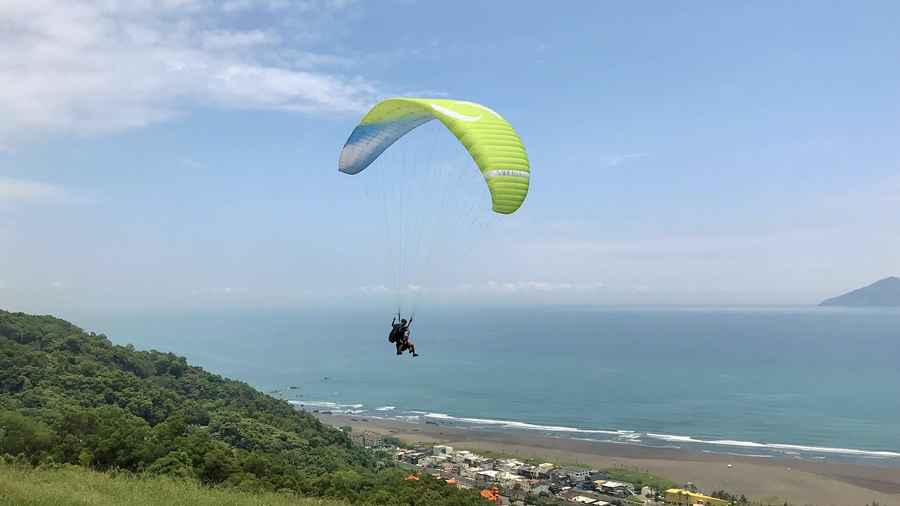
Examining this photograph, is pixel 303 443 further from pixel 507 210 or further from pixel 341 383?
pixel 341 383

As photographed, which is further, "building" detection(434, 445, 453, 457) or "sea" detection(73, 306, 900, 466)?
"sea" detection(73, 306, 900, 466)

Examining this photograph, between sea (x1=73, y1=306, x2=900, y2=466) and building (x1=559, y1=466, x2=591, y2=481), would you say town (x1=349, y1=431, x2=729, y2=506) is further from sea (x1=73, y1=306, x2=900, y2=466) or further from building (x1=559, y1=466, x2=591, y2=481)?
sea (x1=73, y1=306, x2=900, y2=466)

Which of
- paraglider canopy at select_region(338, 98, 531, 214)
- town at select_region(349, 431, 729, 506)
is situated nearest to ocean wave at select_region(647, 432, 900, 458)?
town at select_region(349, 431, 729, 506)

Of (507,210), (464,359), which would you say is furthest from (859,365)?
(507,210)

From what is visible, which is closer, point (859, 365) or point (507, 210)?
point (507, 210)

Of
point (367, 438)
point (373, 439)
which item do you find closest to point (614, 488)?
point (373, 439)

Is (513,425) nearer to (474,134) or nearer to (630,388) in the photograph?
(630,388)
